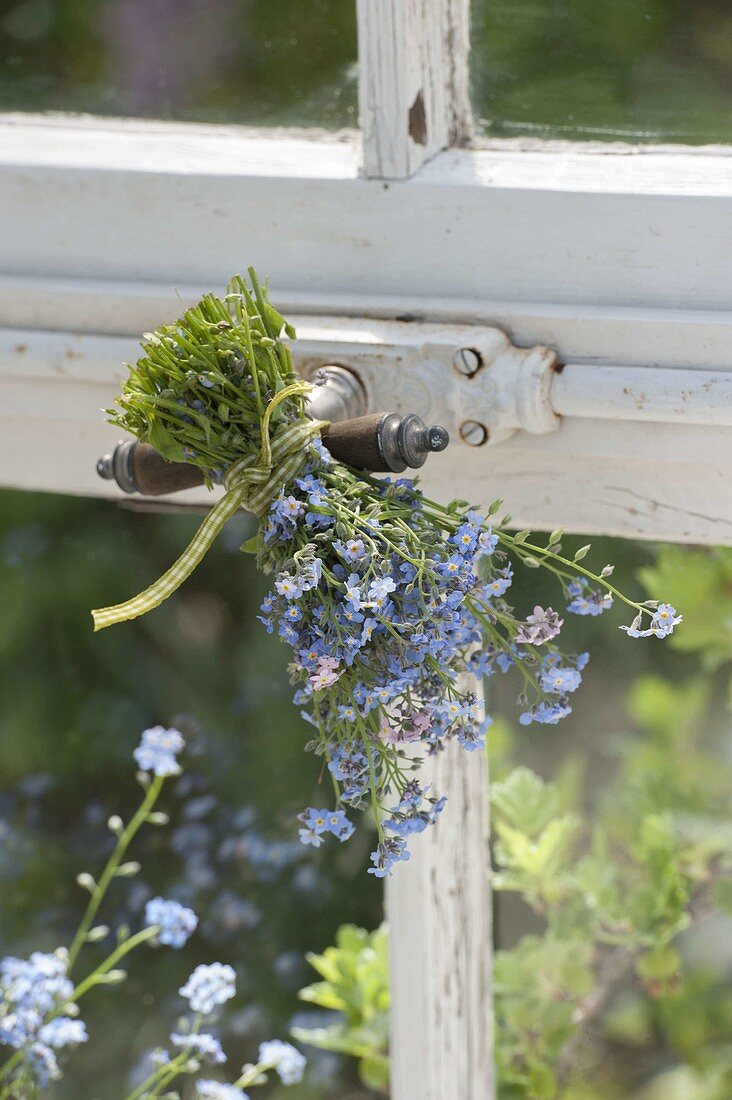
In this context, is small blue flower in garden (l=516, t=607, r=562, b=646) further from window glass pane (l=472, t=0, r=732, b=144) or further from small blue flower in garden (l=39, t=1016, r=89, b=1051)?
small blue flower in garden (l=39, t=1016, r=89, b=1051)

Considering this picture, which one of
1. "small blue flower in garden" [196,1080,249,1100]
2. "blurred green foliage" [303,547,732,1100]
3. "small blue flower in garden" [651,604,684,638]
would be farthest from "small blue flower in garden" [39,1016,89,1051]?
"small blue flower in garden" [651,604,684,638]

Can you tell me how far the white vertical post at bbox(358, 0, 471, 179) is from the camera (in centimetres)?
87

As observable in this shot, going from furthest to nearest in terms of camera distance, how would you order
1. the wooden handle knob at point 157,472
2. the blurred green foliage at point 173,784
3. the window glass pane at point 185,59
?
the blurred green foliage at point 173,784 → the window glass pane at point 185,59 → the wooden handle knob at point 157,472

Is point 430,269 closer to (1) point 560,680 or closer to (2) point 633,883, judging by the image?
(1) point 560,680

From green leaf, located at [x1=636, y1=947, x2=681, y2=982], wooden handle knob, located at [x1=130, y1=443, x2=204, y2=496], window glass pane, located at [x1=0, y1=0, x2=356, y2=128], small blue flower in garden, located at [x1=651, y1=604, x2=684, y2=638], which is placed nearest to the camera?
small blue flower in garden, located at [x1=651, y1=604, x2=684, y2=638]

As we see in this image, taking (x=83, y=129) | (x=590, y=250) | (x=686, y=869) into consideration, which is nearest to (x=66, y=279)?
(x=83, y=129)

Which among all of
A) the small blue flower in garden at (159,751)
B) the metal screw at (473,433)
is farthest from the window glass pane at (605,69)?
the small blue flower in garden at (159,751)

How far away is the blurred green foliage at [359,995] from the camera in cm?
116

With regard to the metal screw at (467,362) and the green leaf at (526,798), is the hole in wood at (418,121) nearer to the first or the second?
the metal screw at (467,362)

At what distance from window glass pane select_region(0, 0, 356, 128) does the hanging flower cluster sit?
0.31 meters

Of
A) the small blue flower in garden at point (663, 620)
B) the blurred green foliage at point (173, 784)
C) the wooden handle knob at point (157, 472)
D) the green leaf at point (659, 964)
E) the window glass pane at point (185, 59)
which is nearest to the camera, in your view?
the small blue flower in garden at point (663, 620)

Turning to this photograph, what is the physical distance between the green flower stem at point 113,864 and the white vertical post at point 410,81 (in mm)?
596

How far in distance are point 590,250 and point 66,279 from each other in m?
0.45

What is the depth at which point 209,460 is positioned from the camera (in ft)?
2.44
